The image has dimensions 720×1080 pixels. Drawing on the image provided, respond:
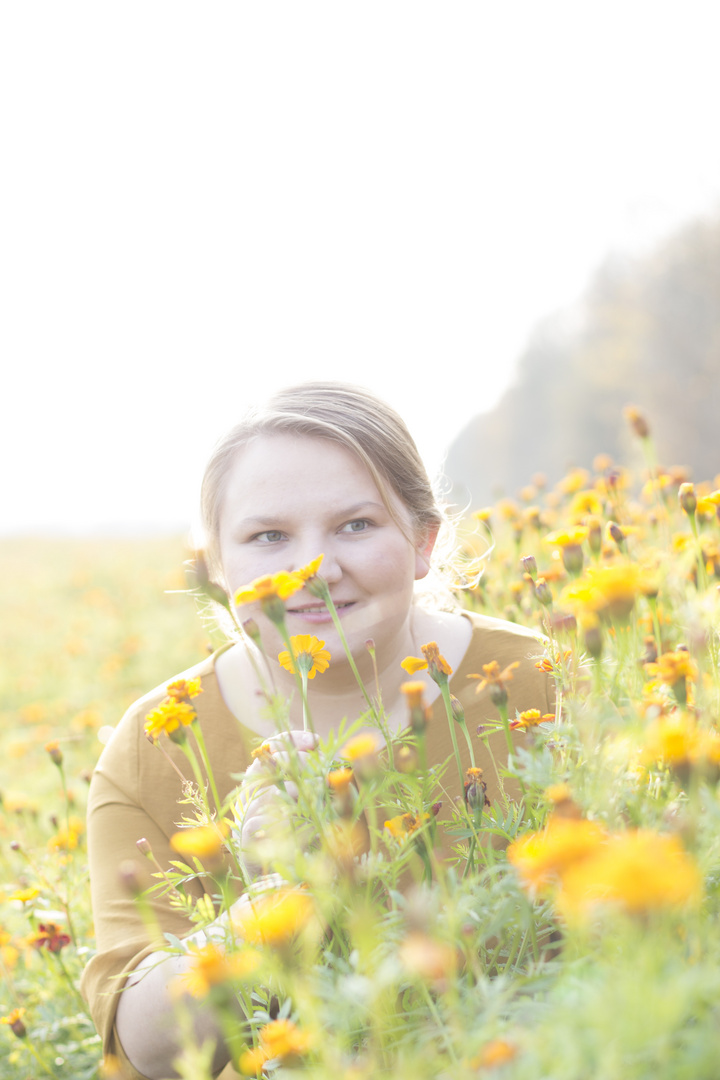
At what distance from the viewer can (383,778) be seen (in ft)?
3.61

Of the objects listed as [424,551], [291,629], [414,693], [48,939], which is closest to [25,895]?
[48,939]

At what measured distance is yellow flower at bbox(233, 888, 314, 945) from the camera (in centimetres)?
70

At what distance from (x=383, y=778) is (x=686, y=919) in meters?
A: 0.47

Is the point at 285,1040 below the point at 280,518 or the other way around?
below

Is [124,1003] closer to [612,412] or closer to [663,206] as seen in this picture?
[663,206]

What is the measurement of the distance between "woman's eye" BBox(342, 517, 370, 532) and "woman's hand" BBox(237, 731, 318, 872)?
651 millimetres

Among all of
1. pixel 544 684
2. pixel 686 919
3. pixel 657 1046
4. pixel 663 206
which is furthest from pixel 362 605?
pixel 663 206

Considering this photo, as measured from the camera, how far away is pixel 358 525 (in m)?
1.78

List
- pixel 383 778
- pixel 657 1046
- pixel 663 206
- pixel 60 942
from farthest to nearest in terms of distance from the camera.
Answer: pixel 663 206 → pixel 60 942 → pixel 383 778 → pixel 657 1046

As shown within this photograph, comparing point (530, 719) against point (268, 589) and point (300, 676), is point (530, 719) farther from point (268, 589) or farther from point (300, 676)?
point (268, 589)

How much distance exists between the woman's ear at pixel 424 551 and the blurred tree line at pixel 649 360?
9618mm

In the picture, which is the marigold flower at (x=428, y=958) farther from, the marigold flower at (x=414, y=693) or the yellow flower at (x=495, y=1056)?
the marigold flower at (x=414, y=693)

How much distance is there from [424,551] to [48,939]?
128 centimetres

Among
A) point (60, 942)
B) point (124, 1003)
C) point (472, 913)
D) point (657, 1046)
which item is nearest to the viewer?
point (657, 1046)
